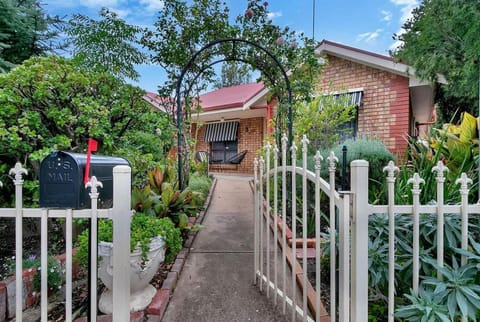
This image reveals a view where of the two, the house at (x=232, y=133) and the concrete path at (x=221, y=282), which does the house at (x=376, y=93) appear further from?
the concrete path at (x=221, y=282)

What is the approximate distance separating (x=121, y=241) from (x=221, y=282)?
5.21 ft

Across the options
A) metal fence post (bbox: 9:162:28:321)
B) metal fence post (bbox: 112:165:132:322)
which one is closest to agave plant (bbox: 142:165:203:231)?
metal fence post (bbox: 9:162:28:321)

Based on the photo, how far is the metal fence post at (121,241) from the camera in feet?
4.36

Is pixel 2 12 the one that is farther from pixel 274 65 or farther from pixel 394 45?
pixel 394 45

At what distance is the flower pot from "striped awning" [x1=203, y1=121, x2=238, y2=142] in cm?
963

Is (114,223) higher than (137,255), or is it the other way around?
(114,223)

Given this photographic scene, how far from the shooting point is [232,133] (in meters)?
11.8

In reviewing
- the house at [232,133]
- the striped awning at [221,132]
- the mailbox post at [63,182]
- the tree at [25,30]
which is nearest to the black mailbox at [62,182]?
the mailbox post at [63,182]

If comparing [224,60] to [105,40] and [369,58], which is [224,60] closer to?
[105,40]

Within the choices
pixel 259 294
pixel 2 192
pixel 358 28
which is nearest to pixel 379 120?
pixel 358 28

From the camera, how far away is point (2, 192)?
10.6 feet

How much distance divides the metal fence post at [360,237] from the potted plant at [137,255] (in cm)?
156

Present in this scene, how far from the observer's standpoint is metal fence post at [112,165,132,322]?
1.33 meters

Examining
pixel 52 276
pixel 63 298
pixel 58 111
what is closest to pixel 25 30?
pixel 58 111
